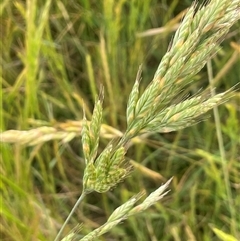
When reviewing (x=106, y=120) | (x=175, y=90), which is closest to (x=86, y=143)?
(x=175, y=90)

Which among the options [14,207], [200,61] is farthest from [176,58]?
[14,207]

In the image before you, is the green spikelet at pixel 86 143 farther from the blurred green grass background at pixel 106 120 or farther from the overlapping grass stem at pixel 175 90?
the blurred green grass background at pixel 106 120

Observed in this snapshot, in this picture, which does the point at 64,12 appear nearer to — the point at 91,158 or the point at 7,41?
the point at 7,41

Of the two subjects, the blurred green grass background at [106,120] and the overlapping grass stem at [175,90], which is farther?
the blurred green grass background at [106,120]

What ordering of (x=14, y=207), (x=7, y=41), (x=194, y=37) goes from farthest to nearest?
(x=7, y=41) < (x=14, y=207) < (x=194, y=37)

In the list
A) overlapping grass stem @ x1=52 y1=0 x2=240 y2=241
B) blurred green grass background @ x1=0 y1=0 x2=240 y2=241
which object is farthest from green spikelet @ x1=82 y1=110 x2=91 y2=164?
blurred green grass background @ x1=0 y1=0 x2=240 y2=241

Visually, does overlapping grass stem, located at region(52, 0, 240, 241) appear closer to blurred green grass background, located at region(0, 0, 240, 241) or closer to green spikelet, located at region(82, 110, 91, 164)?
green spikelet, located at region(82, 110, 91, 164)

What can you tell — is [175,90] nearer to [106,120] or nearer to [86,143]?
[86,143]

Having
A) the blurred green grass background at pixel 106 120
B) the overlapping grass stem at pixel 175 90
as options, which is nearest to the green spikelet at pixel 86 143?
the overlapping grass stem at pixel 175 90

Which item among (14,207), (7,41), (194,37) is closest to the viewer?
(194,37)
